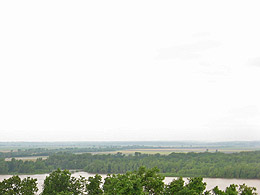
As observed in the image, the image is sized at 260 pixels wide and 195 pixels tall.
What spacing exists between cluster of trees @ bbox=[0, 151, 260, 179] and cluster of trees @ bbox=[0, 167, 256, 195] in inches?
1137

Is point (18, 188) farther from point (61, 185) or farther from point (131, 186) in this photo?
point (131, 186)

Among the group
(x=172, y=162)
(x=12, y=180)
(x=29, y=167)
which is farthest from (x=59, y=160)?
(x=12, y=180)

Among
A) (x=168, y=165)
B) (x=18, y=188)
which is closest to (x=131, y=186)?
(x=18, y=188)

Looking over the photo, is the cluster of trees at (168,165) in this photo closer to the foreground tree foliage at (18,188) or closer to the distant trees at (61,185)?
the distant trees at (61,185)

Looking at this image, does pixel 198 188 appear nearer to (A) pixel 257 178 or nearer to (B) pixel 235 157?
(A) pixel 257 178

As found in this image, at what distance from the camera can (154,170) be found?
18906 mm

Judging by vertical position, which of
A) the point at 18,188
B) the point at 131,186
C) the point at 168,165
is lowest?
the point at 168,165

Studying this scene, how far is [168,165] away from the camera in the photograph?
5403cm

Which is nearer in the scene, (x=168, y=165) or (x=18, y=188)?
(x=18, y=188)

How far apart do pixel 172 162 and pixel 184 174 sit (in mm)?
→ 7702

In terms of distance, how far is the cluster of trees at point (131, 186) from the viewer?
55.7 ft

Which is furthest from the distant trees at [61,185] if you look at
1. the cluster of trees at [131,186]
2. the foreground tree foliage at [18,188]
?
the foreground tree foliage at [18,188]

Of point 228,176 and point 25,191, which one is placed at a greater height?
point 25,191

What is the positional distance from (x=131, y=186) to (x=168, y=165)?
127 ft
